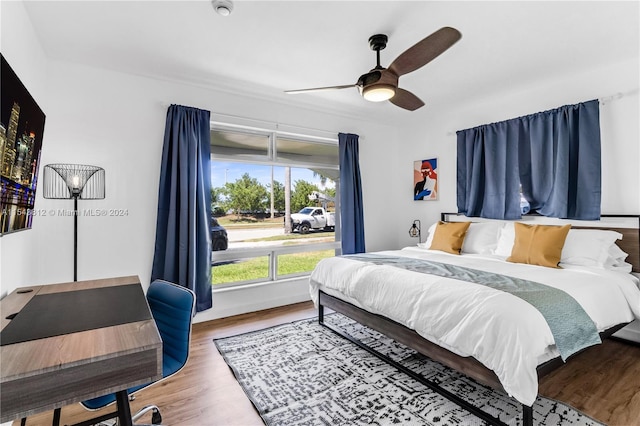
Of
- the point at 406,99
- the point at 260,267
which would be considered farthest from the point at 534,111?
the point at 260,267

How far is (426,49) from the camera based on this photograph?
2010 mm

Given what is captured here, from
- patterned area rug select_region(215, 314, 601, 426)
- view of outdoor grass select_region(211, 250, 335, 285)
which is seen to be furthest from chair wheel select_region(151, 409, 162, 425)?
view of outdoor grass select_region(211, 250, 335, 285)

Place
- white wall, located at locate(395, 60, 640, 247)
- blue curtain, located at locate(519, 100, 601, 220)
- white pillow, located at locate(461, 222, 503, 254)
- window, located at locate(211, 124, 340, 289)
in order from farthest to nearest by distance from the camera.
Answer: window, located at locate(211, 124, 340, 289) → white pillow, located at locate(461, 222, 503, 254) → blue curtain, located at locate(519, 100, 601, 220) → white wall, located at locate(395, 60, 640, 247)

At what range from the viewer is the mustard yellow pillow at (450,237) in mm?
3605

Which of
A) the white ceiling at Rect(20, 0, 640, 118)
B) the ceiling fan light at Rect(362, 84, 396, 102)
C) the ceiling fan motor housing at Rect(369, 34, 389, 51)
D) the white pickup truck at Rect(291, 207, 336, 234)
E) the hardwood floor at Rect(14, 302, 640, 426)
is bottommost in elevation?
the hardwood floor at Rect(14, 302, 640, 426)

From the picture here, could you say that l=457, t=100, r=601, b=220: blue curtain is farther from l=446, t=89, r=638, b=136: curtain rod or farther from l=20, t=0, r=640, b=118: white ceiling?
l=20, t=0, r=640, b=118: white ceiling

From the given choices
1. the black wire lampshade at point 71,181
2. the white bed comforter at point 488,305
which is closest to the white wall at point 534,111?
the white bed comforter at point 488,305

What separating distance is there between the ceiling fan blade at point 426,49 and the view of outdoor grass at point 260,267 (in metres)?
2.77

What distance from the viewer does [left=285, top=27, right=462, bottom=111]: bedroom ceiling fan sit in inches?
75.2

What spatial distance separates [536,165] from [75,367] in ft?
13.6

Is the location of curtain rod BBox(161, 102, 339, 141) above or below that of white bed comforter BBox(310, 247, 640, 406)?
above

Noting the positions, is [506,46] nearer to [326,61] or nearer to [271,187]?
[326,61]

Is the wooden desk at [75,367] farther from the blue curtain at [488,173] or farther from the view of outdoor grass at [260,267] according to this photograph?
the blue curtain at [488,173]

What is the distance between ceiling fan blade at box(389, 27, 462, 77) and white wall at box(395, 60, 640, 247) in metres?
2.07
